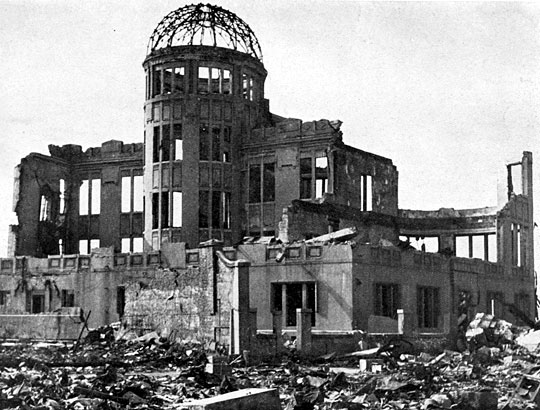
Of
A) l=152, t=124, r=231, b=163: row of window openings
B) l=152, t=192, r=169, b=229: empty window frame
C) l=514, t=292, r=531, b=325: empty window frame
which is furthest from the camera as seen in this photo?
l=514, t=292, r=531, b=325: empty window frame

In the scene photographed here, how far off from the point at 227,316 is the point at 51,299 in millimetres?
15028

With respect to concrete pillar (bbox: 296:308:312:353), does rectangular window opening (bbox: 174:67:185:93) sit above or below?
above

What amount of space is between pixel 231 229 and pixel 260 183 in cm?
315

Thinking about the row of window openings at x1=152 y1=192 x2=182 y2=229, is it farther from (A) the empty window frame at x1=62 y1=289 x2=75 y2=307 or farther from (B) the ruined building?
(A) the empty window frame at x1=62 y1=289 x2=75 y2=307

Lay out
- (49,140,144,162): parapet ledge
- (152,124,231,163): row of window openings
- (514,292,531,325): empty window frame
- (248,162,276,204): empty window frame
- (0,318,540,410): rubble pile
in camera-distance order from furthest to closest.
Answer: (49,140,144,162): parapet ledge
(514,292,531,325): empty window frame
(248,162,276,204): empty window frame
(152,124,231,163): row of window openings
(0,318,540,410): rubble pile

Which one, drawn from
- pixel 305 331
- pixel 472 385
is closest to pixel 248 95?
pixel 305 331

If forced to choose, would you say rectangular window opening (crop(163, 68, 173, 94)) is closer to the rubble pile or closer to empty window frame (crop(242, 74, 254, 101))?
empty window frame (crop(242, 74, 254, 101))

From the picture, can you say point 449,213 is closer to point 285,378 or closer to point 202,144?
point 202,144

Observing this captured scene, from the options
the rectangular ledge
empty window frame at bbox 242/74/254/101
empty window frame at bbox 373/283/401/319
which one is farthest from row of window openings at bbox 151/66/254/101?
the rectangular ledge

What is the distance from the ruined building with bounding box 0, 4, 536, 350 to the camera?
1486 inches

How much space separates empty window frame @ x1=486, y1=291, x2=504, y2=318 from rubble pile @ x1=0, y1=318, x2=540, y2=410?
12.9 metres

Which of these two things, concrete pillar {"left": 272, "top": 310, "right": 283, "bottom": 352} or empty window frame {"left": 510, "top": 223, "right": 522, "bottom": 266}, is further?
empty window frame {"left": 510, "top": 223, "right": 522, "bottom": 266}

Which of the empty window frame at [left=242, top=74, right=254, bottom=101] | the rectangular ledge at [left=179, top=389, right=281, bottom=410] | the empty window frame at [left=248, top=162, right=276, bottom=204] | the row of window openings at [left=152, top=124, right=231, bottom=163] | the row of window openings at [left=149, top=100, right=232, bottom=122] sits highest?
the empty window frame at [left=242, top=74, right=254, bottom=101]

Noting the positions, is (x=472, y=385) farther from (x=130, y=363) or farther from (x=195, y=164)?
Result: (x=195, y=164)
